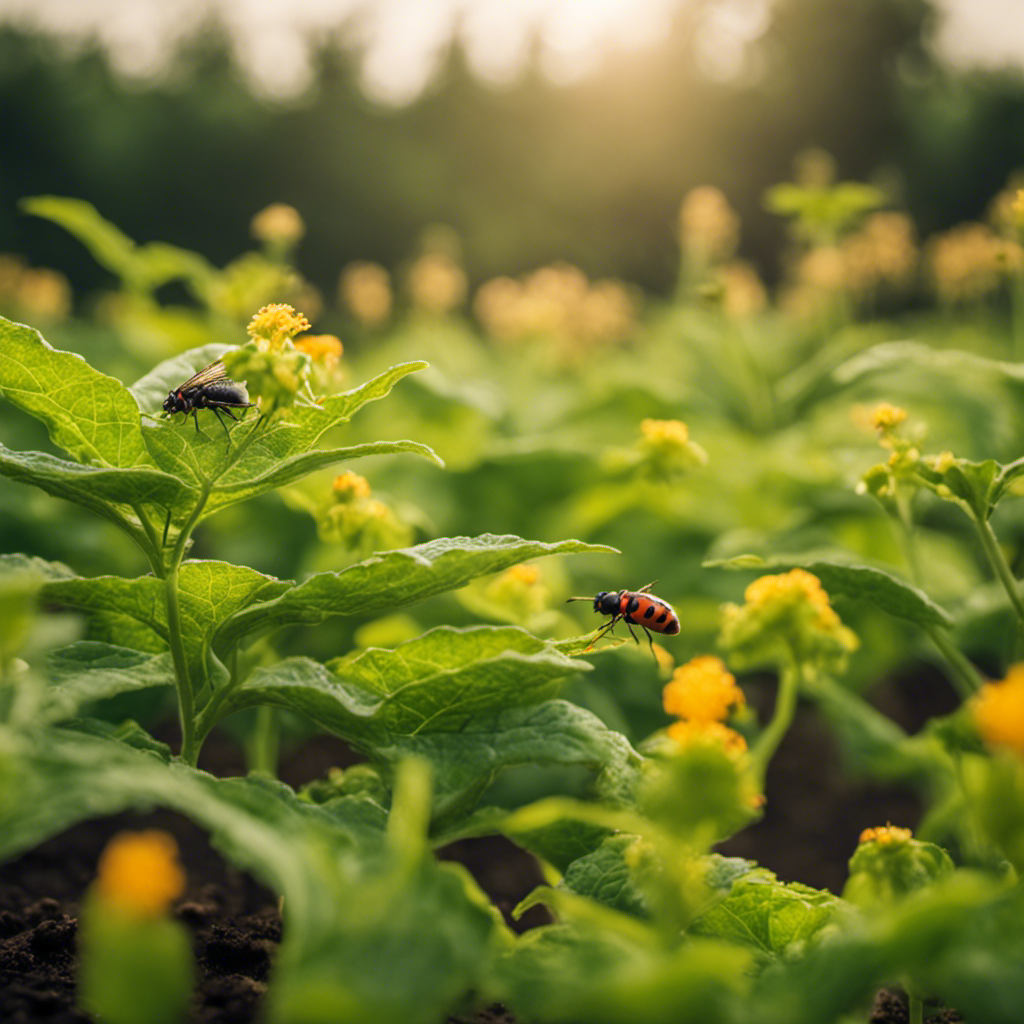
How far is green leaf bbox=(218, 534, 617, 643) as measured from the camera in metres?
1.19

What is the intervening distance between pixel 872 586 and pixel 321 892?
955 mm

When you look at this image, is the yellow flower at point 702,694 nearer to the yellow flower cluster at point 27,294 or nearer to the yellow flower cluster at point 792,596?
the yellow flower cluster at point 792,596

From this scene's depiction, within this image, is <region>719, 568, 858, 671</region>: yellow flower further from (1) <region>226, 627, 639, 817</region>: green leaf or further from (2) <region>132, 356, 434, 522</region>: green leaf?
(2) <region>132, 356, 434, 522</region>: green leaf

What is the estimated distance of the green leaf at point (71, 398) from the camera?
1.29m

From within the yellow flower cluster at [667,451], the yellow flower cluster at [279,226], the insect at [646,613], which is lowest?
the insect at [646,613]

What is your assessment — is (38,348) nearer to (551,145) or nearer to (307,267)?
(307,267)

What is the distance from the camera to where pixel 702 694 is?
3.79 feet

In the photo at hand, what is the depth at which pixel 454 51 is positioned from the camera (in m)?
17.4

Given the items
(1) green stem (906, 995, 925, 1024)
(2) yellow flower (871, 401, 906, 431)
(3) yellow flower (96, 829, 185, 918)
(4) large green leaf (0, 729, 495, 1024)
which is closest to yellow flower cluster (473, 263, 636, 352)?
(2) yellow flower (871, 401, 906, 431)

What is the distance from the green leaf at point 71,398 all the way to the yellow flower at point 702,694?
83 cm

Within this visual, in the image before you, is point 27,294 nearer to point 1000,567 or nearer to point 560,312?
point 560,312

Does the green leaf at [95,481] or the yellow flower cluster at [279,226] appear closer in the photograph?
the green leaf at [95,481]

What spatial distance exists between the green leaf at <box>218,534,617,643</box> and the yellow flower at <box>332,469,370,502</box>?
0.40 m

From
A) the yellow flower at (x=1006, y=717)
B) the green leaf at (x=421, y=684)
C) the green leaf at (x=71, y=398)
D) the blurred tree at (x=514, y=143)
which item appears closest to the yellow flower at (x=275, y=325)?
the green leaf at (x=71, y=398)
